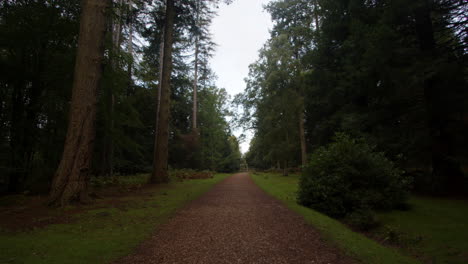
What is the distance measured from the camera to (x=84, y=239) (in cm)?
409

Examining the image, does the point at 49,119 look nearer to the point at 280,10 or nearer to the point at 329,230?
the point at 329,230

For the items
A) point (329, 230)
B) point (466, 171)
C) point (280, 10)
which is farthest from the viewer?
point (280, 10)

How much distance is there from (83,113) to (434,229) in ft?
29.7

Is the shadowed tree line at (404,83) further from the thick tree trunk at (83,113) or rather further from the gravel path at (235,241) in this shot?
the thick tree trunk at (83,113)

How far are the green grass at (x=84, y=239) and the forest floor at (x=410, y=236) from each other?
364 centimetres

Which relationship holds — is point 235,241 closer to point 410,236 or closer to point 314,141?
point 410,236

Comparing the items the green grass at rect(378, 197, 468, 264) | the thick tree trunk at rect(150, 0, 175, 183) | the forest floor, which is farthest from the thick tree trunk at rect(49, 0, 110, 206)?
the green grass at rect(378, 197, 468, 264)

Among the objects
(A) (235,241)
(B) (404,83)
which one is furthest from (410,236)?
(B) (404,83)

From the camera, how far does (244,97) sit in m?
29.6

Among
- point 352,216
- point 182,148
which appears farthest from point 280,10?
point 352,216

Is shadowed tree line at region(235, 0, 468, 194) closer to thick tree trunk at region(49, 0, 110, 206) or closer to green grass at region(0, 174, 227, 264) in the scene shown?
green grass at region(0, 174, 227, 264)

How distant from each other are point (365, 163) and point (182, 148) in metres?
24.6

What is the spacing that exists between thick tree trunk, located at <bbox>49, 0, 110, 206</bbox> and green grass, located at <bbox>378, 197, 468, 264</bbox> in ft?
25.6

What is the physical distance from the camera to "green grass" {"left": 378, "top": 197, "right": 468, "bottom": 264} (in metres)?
4.11
